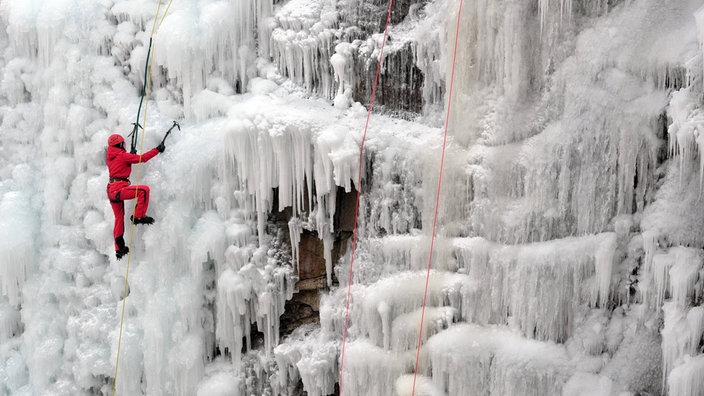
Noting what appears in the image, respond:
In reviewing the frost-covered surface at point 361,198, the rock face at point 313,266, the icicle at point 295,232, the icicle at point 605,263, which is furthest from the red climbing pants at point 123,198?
the icicle at point 605,263

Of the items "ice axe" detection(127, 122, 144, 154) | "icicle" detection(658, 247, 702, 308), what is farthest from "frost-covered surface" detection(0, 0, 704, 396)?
"ice axe" detection(127, 122, 144, 154)

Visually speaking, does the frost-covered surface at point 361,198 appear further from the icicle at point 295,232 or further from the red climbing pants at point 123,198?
the red climbing pants at point 123,198

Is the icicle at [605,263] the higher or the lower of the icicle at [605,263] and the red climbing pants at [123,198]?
the lower

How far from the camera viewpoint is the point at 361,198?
7453 mm

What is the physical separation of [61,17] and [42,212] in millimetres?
2006

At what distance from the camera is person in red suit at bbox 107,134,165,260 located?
7.68 meters

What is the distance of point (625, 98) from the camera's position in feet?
19.8

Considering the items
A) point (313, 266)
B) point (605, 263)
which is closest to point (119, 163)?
point (313, 266)

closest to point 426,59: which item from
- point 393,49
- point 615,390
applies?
point 393,49

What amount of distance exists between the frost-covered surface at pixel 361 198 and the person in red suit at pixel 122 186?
209mm

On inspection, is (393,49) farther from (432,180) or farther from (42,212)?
(42,212)

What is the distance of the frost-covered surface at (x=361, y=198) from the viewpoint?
6.06 meters

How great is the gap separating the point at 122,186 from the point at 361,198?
2.17m

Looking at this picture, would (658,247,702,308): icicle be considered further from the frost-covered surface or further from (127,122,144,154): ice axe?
(127,122,144,154): ice axe
